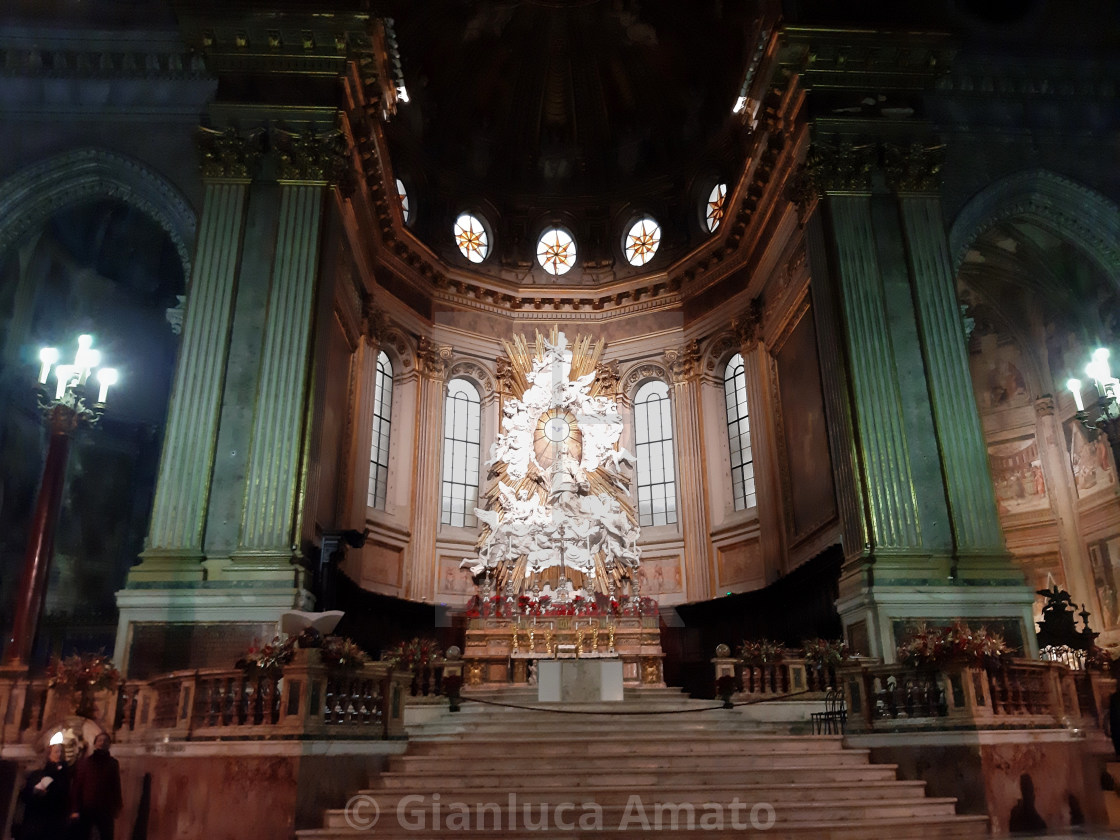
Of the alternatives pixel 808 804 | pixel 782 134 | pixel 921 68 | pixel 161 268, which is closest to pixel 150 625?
pixel 808 804

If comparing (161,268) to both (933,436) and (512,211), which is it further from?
(933,436)

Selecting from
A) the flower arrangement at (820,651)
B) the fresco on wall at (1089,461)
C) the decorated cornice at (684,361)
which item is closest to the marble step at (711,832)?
the flower arrangement at (820,651)

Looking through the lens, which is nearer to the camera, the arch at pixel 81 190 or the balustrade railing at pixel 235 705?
the balustrade railing at pixel 235 705

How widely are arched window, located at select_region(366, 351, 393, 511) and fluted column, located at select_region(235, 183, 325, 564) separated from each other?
6885 millimetres

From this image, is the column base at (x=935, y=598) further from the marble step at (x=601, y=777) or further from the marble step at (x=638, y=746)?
the marble step at (x=601, y=777)

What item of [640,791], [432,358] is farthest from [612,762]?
[432,358]

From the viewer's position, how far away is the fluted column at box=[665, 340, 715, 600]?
22.5 m

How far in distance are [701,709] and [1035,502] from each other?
1240cm

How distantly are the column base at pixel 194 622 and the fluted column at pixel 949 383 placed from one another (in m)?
10.7

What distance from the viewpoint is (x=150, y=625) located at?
12773mm

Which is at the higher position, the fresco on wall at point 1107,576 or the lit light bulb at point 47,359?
the lit light bulb at point 47,359

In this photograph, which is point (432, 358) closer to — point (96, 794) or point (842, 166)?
point (842, 166)

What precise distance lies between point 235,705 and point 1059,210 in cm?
1779

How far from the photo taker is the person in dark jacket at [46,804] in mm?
7098
